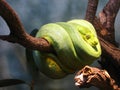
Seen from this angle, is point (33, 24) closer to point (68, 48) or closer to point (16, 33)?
point (68, 48)

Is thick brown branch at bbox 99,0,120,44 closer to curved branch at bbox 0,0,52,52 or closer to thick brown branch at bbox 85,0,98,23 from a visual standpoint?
thick brown branch at bbox 85,0,98,23

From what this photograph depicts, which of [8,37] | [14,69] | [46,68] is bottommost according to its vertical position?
[14,69]

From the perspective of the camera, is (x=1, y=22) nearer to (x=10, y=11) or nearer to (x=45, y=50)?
(x=45, y=50)

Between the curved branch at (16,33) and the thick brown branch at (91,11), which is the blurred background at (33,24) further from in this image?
the curved branch at (16,33)

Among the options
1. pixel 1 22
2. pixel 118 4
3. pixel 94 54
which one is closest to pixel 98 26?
pixel 118 4

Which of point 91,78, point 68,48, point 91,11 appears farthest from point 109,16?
point 91,78

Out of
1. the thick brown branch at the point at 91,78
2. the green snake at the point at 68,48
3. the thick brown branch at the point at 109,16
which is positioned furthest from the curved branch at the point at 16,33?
the thick brown branch at the point at 109,16
